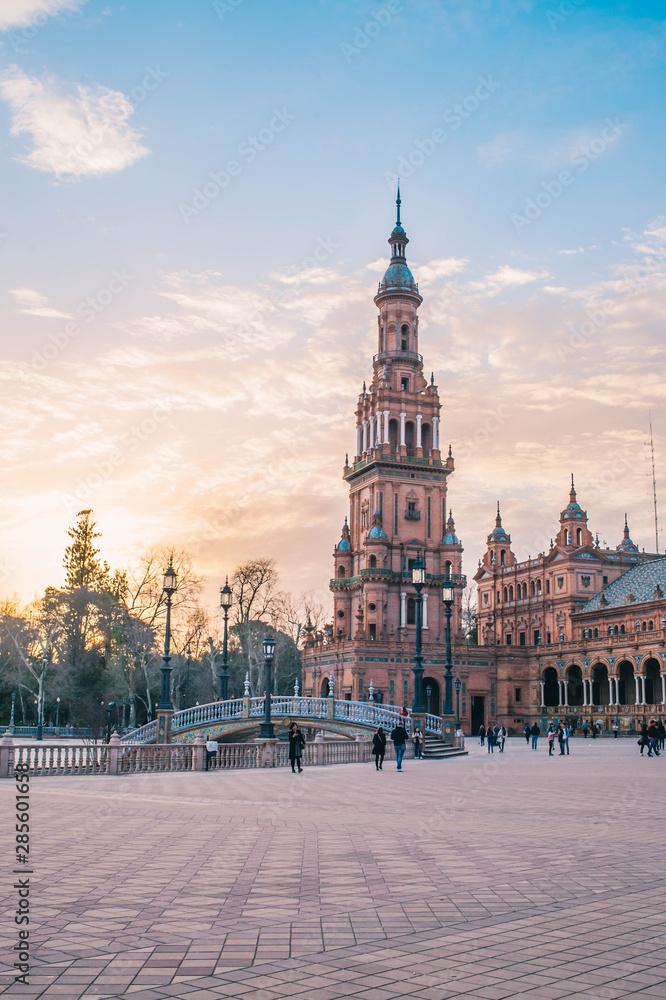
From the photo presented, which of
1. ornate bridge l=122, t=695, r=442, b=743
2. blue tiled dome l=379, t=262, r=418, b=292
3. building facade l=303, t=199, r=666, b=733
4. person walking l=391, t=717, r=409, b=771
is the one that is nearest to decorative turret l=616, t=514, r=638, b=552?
building facade l=303, t=199, r=666, b=733

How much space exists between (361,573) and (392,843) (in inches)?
2707

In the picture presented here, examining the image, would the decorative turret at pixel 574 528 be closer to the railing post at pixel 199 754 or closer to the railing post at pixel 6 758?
the railing post at pixel 199 754

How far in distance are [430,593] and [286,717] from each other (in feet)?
126

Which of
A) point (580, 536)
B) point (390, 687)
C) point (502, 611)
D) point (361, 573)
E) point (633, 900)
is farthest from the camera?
point (502, 611)

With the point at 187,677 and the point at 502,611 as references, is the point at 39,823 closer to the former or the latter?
the point at 187,677

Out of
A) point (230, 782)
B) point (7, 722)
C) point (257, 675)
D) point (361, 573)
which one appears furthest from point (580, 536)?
point (230, 782)

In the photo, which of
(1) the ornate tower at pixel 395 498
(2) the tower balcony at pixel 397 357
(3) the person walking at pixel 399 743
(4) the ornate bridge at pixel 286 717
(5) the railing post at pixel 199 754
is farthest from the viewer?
(2) the tower balcony at pixel 397 357

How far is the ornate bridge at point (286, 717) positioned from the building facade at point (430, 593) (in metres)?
23.4

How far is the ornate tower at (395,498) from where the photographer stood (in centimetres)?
8025

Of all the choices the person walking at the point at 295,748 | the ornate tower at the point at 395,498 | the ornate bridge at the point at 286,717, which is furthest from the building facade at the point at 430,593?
Answer: the person walking at the point at 295,748

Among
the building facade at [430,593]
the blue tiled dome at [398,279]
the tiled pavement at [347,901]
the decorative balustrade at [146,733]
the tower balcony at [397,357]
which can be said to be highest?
the blue tiled dome at [398,279]

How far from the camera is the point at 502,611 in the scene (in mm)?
98250

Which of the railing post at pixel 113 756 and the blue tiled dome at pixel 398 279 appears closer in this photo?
the railing post at pixel 113 756

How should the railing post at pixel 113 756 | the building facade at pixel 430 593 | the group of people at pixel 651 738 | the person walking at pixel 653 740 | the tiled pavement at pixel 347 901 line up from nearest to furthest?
the tiled pavement at pixel 347 901 < the railing post at pixel 113 756 < the group of people at pixel 651 738 < the person walking at pixel 653 740 < the building facade at pixel 430 593
